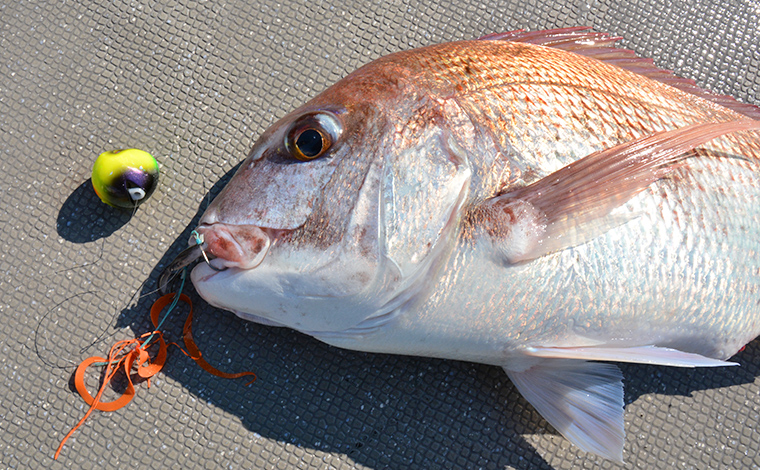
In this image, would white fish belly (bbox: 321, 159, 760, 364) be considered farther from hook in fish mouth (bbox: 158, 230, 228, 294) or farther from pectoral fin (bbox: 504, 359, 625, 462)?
hook in fish mouth (bbox: 158, 230, 228, 294)

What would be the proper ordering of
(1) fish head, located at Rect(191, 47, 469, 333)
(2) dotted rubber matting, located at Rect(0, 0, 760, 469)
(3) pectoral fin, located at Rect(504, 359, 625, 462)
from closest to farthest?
(1) fish head, located at Rect(191, 47, 469, 333) < (3) pectoral fin, located at Rect(504, 359, 625, 462) < (2) dotted rubber matting, located at Rect(0, 0, 760, 469)

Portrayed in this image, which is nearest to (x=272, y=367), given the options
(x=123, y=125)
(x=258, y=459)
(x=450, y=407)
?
(x=258, y=459)

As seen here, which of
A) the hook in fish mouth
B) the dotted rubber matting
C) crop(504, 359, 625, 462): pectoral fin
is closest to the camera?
the hook in fish mouth

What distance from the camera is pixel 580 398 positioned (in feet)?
4.70

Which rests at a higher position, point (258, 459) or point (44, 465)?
point (258, 459)

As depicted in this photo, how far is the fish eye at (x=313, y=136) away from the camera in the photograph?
120cm

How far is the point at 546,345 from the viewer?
1.32 meters

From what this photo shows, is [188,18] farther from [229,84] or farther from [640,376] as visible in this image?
[640,376]

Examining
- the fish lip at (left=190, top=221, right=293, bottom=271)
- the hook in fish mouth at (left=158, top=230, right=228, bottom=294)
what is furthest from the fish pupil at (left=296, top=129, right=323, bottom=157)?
the hook in fish mouth at (left=158, top=230, right=228, bottom=294)

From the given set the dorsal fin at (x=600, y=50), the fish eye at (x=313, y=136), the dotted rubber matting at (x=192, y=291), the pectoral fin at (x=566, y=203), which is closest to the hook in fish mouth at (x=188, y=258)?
the dotted rubber matting at (x=192, y=291)

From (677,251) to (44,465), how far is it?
5.82 ft

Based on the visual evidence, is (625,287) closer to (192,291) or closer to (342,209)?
(342,209)

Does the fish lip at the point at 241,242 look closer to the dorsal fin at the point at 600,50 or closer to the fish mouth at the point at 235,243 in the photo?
the fish mouth at the point at 235,243

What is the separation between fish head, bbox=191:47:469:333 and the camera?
3.80 ft
